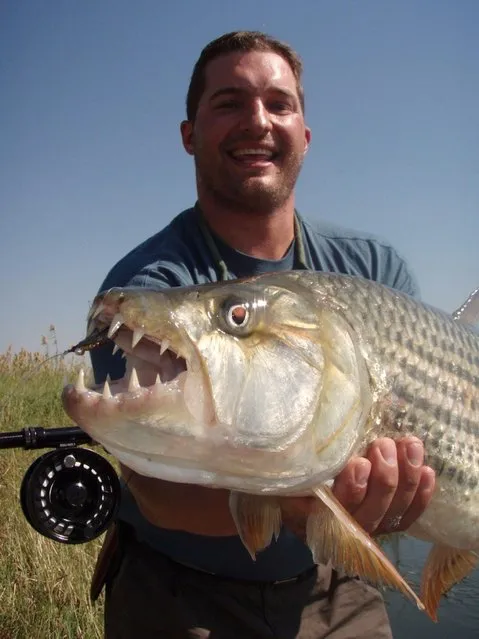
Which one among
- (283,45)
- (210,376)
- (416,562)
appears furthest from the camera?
(416,562)

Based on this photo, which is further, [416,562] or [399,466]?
[416,562]

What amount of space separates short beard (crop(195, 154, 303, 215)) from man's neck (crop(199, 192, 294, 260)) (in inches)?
0.8

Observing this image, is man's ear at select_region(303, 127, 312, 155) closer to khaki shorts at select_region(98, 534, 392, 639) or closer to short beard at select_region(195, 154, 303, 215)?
short beard at select_region(195, 154, 303, 215)

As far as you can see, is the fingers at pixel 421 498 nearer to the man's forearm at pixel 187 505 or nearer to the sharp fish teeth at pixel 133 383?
the man's forearm at pixel 187 505

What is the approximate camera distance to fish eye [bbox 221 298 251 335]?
5.99 ft

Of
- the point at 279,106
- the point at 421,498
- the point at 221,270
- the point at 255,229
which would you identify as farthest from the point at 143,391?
the point at 279,106

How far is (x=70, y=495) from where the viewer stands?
8.61 feet

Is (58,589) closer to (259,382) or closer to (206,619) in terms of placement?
(206,619)

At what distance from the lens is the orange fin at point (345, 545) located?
5.97 feet

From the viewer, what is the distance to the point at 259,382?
1.81 metres

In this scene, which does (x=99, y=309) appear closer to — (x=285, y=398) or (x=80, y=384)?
(x=80, y=384)

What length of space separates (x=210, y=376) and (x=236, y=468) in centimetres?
27

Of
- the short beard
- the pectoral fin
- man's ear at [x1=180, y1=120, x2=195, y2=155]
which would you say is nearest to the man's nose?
the short beard

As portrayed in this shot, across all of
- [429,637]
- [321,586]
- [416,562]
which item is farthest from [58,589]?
[416,562]
